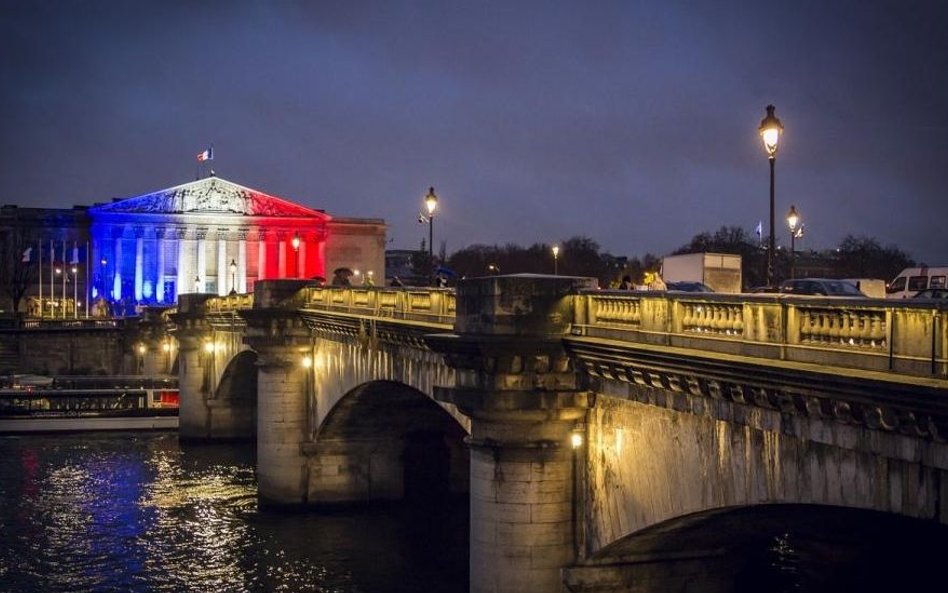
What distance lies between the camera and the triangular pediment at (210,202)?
140 m

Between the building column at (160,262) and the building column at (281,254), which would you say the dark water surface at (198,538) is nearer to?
the building column at (160,262)

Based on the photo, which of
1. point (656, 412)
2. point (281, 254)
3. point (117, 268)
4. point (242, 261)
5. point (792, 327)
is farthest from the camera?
point (281, 254)

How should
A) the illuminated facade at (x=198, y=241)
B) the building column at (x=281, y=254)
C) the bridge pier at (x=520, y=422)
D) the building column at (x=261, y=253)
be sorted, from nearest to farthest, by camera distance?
1. the bridge pier at (x=520, y=422)
2. the illuminated facade at (x=198, y=241)
3. the building column at (x=261, y=253)
4. the building column at (x=281, y=254)

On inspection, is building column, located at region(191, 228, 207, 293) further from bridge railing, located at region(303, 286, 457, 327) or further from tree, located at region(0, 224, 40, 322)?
bridge railing, located at region(303, 286, 457, 327)

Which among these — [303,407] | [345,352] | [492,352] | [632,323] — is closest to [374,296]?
[345,352]

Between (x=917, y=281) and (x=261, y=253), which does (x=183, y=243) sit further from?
(x=917, y=281)

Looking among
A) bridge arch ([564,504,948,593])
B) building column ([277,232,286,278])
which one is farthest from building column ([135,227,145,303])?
bridge arch ([564,504,948,593])

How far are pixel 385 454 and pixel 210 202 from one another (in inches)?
4394

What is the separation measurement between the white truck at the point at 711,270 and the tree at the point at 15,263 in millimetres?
91739

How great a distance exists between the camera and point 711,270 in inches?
1729

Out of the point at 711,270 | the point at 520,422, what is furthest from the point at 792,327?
the point at 711,270

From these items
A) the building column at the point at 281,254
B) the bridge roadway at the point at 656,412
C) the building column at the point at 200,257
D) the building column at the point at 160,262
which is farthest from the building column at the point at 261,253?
the bridge roadway at the point at 656,412

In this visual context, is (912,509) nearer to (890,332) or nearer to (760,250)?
(890,332)

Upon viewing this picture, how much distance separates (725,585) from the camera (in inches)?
779
